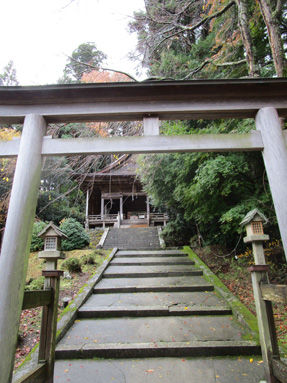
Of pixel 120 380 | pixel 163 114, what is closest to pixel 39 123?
pixel 163 114

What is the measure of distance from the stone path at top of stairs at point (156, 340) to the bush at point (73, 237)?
5440 mm

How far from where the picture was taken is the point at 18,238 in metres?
2.20

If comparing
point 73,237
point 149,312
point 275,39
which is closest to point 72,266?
point 149,312

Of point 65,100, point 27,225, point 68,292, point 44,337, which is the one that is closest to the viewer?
point 27,225

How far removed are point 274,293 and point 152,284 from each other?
366 centimetres

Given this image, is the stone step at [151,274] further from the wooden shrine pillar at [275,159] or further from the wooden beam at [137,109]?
the wooden beam at [137,109]

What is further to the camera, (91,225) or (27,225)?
(91,225)

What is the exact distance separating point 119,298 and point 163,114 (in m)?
4.00

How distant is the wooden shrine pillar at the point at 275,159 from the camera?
7.62 feet

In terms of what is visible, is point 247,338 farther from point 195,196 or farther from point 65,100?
point 65,100

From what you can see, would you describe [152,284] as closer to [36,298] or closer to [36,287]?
[36,287]

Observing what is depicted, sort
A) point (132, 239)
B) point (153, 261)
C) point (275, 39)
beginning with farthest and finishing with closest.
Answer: point (132, 239) → point (153, 261) → point (275, 39)

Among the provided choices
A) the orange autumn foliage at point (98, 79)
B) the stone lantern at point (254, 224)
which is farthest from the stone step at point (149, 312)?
the orange autumn foliage at point (98, 79)

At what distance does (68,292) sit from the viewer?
5414 mm
